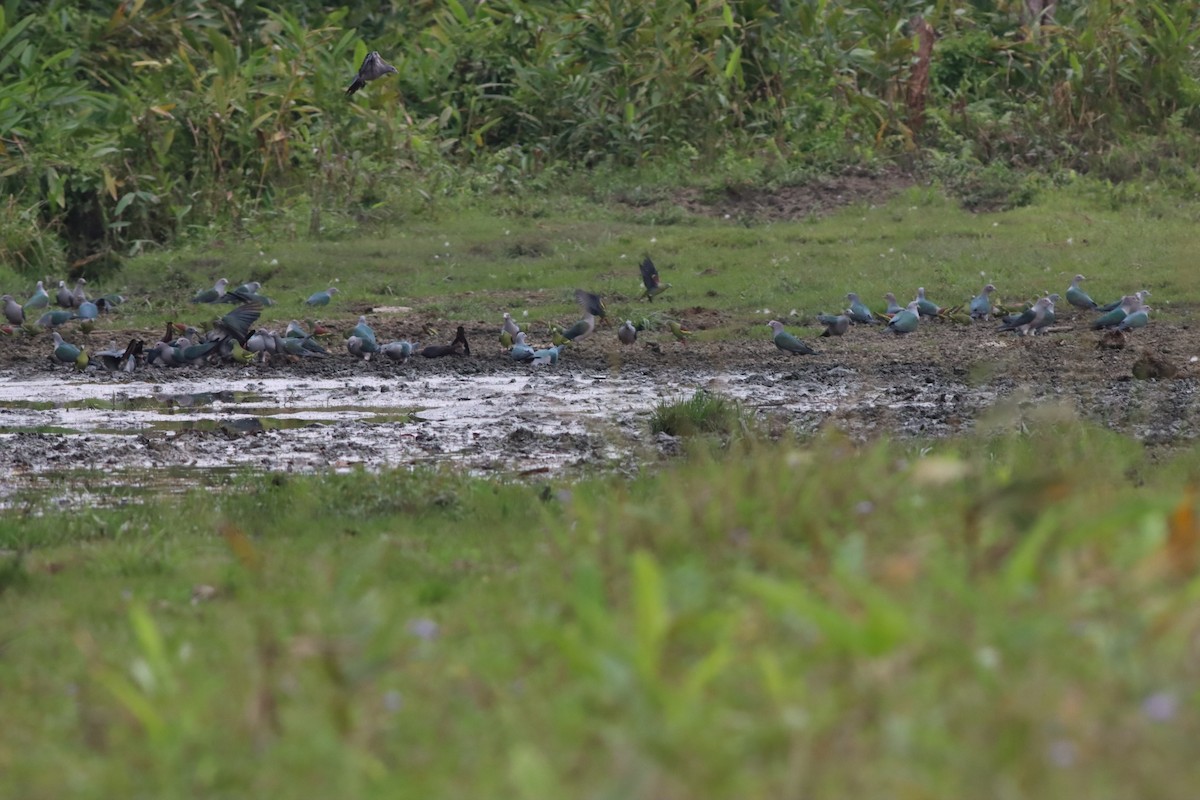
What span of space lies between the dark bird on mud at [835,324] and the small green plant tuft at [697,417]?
383cm

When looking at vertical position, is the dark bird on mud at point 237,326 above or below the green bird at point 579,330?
above

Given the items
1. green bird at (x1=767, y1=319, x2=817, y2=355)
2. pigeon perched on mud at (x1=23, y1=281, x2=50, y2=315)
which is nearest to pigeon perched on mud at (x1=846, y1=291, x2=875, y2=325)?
green bird at (x1=767, y1=319, x2=817, y2=355)

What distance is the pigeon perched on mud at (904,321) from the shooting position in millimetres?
13258

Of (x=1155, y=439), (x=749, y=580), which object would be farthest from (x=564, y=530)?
(x=1155, y=439)

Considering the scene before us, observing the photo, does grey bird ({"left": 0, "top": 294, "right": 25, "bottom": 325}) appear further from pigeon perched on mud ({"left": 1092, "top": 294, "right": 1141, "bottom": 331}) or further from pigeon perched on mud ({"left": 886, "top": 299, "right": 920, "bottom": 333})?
pigeon perched on mud ({"left": 1092, "top": 294, "right": 1141, "bottom": 331})

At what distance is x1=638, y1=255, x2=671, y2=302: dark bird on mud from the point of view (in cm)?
1465

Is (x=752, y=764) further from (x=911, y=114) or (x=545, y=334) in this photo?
(x=911, y=114)

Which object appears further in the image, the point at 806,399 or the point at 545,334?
the point at 545,334

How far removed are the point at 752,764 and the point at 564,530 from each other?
2.71 meters

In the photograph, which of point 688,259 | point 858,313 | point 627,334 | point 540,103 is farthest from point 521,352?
point 540,103

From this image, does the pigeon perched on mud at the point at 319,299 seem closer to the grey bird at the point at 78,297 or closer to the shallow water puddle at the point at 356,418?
the grey bird at the point at 78,297

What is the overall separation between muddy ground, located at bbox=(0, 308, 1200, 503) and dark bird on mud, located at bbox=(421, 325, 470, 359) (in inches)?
5.1

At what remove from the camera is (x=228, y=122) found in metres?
18.6

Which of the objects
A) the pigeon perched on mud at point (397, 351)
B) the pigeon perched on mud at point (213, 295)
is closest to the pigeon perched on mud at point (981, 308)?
the pigeon perched on mud at point (397, 351)
